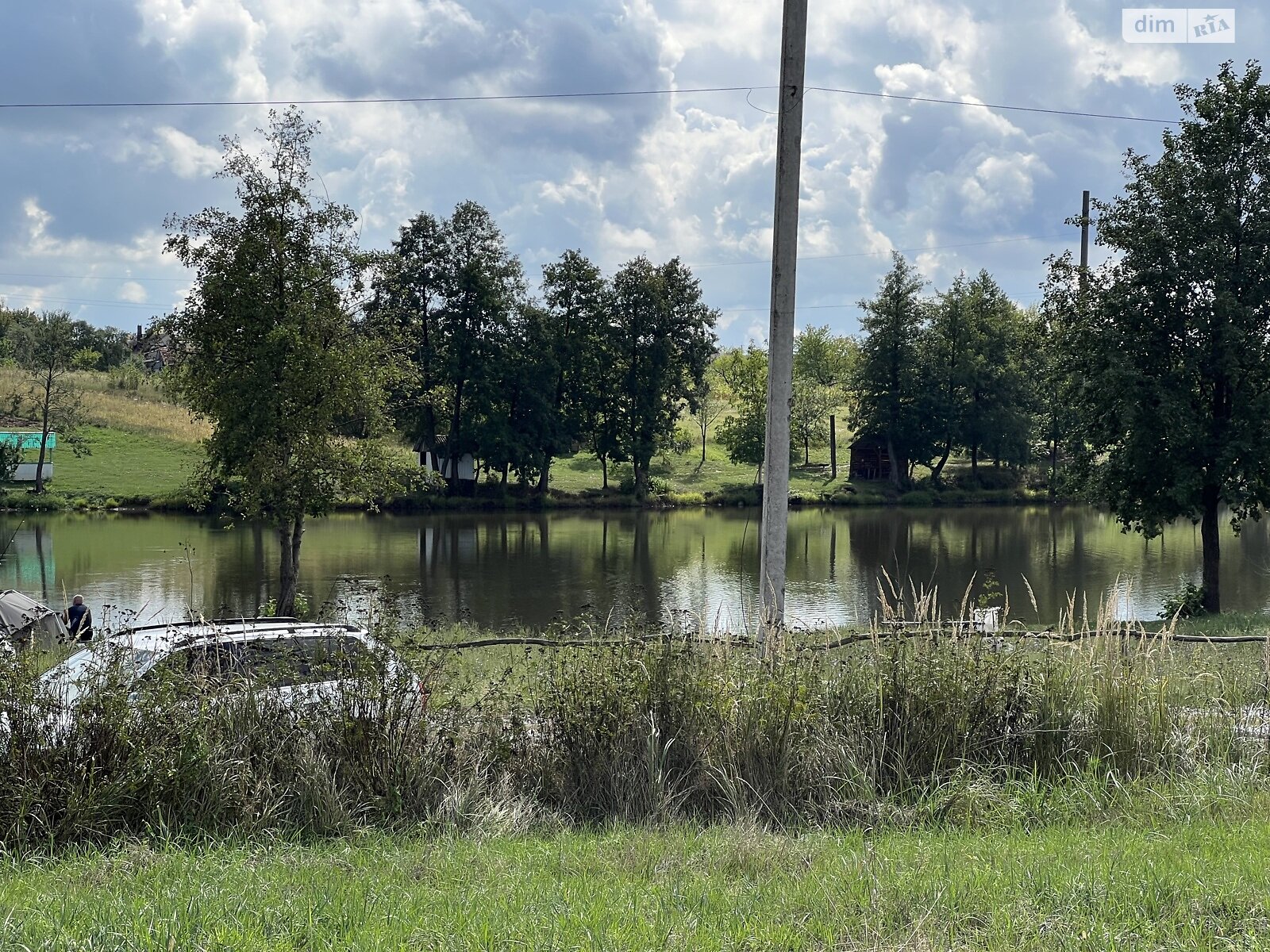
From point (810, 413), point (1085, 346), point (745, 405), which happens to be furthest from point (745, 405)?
point (1085, 346)

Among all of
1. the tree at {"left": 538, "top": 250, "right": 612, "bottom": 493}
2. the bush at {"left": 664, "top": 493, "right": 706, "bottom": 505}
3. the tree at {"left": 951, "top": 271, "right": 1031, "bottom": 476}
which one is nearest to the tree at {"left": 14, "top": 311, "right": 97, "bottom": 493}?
the tree at {"left": 538, "top": 250, "right": 612, "bottom": 493}

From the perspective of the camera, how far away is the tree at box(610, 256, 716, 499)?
63625 millimetres

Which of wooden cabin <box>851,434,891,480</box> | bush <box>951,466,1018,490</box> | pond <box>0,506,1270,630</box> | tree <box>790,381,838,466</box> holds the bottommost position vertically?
pond <box>0,506,1270,630</box>

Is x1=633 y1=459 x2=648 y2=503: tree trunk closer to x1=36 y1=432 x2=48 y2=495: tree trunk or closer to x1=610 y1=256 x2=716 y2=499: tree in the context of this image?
x1=610 y1=256 x2=716 y2=499: tree

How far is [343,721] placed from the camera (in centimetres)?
599

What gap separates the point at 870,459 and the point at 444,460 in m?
32.5

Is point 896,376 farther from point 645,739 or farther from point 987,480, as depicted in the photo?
point 645,739

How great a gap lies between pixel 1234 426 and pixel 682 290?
158 ft

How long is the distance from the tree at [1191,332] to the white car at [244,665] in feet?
54.7

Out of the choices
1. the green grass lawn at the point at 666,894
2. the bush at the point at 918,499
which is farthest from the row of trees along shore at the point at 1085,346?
the bush at the point at 918,499

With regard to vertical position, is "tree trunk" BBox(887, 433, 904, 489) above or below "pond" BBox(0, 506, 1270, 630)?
above

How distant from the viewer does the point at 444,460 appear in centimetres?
5925

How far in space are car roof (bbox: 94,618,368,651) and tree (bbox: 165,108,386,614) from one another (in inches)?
467

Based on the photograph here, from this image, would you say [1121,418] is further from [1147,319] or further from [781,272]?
[781,272]
